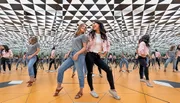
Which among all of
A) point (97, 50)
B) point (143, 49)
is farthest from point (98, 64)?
point (143, 49)

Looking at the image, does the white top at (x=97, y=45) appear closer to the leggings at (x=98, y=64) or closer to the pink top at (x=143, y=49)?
the leggings at (x=98, y=64)

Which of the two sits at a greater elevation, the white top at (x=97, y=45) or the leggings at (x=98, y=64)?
the white top at (x=97, y=45)

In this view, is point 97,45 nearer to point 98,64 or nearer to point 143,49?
point 98,64

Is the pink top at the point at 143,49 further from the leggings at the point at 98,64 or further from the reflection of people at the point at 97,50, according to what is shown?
the leggings at the point at 98,64

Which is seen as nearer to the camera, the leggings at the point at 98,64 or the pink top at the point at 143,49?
the leggings at the point at 98,64

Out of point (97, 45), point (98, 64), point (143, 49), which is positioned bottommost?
point (98, 64)

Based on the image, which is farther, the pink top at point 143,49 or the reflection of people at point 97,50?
the pink top at point 143,49

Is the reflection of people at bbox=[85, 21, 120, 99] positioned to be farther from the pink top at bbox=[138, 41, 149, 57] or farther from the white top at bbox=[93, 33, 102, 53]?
the pink top at bbox=[138, 41, 149, 57]

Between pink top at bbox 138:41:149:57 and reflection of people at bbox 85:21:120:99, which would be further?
pink top at bbox 138:41:149:57

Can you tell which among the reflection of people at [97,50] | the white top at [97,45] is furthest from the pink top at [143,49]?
the white top at [97,45]

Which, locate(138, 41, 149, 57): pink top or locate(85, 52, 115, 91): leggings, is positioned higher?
locate(138, 41, 149, 57): pink top

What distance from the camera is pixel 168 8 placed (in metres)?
7.66

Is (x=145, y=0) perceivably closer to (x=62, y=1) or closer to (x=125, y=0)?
(x=125, y=0)

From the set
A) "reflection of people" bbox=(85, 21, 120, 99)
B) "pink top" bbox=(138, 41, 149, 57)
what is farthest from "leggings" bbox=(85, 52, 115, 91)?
"pink top" bbox=(138, 41, 149, 57)
